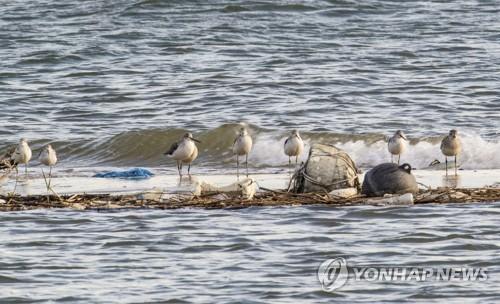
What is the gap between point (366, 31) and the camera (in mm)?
23547

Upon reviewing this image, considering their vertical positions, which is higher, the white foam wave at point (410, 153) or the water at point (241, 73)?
the water at point (241, 73)

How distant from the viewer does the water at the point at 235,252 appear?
855cm

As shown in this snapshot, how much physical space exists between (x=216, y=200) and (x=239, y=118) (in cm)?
611

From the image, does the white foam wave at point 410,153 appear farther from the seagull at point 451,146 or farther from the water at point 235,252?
the water at point 235,252

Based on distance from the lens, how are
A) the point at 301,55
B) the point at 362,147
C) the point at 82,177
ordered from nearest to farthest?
the point at 82,177, the point at 362,147, the point at 301,55

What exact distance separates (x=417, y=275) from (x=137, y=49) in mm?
14529

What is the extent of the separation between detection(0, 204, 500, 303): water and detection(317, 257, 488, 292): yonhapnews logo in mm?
81

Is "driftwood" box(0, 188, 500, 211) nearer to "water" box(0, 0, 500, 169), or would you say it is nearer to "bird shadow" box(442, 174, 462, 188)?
"bird shadow" box(442, 174, 462, 188)

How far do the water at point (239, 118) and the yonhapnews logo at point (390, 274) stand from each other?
0.38ft

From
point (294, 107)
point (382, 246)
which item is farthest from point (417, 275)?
point (294, 107)

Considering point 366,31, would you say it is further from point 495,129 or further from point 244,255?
point 244,255

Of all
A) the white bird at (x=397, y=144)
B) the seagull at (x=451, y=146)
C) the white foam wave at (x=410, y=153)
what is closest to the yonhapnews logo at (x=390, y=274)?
the white bird at (x=397, y=144)

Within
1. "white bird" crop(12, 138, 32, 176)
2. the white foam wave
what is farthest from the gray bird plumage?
"white bird" crop(12, 138, 32, 176)

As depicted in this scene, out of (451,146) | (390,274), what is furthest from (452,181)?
(390,274)
